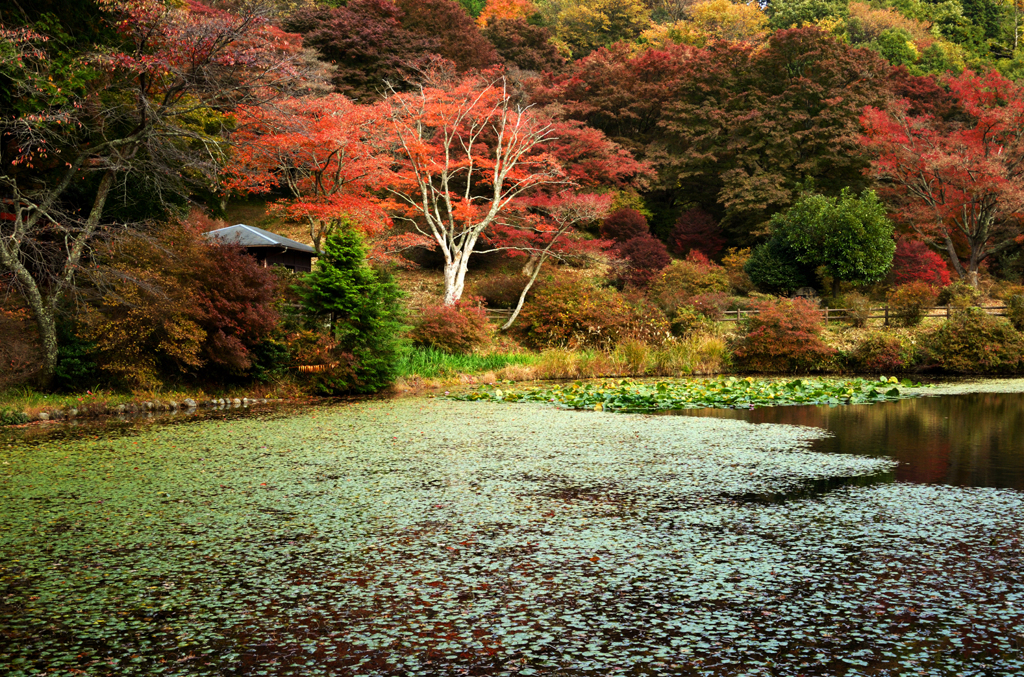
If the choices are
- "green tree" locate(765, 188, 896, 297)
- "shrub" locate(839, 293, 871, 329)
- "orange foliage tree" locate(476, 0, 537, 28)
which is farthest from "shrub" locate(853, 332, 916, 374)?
"orange foliage tree" locate(476, 0, 537, 28)

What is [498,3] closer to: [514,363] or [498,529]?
[514,363]

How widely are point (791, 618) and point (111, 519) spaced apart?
4.12m

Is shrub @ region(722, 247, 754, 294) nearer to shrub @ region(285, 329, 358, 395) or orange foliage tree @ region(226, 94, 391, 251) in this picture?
orange foliage tree @ region(226, 94, 391, 251)

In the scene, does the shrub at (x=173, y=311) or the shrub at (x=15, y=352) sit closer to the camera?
the shrub at (x=15, y=352)

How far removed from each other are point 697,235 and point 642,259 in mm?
4002

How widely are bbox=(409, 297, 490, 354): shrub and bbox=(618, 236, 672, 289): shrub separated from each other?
7.84 meters

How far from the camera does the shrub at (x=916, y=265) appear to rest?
78.3 feet

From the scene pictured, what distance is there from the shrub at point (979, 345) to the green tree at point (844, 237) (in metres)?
5.53

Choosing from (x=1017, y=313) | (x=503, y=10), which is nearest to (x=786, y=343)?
(x=1017, y=313)

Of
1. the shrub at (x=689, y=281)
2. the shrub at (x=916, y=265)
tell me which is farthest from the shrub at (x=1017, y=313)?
the shrub at (x=689, y=281)

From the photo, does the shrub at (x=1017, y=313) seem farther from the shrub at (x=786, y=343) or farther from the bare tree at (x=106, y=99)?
the bare tree at (x=106, y=99)

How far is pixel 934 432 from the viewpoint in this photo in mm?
8523

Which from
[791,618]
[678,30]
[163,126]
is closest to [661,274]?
[163,126]

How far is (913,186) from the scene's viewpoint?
24.5 metres
